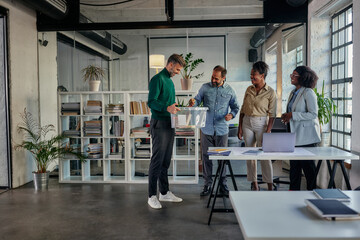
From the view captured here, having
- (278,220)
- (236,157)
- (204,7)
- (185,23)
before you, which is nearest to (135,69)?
(185,23)

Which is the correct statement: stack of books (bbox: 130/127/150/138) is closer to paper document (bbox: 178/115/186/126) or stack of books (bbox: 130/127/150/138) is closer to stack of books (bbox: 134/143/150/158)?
stack of books (bbox: 134/143/150/158)

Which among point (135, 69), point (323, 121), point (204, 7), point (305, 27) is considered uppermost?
point (204, 7)

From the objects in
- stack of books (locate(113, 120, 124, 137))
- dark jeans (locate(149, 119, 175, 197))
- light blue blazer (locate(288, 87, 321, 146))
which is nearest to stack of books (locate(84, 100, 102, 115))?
stack of books (locate(113, 120, 124, 137))

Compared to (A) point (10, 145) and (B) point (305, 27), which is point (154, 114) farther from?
(B) point (305, 27)

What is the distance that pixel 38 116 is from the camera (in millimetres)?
6172

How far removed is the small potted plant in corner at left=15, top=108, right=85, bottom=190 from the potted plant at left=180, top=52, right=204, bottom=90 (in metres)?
2.04

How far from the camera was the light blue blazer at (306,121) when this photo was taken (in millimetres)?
3779

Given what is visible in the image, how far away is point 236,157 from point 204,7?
456 centimetres

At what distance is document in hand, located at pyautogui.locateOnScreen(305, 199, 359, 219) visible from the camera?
4.82ft

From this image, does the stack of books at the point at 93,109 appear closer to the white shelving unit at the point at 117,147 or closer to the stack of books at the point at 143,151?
the white shelving unit at the point at 117,147

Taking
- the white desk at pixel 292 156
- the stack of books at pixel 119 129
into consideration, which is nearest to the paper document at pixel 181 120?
the white desk at pixel 292 156

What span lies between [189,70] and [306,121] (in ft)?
9.09

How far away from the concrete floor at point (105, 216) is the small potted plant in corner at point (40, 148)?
222mm

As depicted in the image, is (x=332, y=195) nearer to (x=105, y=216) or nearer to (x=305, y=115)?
(x=305, y=115)
